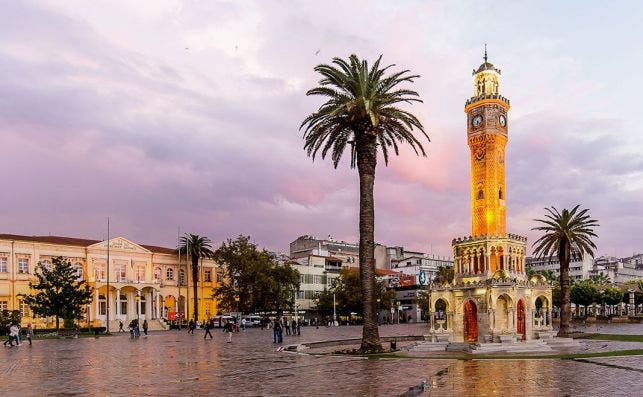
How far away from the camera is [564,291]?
198ft

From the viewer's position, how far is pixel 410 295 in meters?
144

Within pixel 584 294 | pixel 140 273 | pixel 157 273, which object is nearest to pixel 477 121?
pixel 140 273

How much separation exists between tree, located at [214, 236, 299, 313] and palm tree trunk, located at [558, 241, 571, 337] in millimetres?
46330

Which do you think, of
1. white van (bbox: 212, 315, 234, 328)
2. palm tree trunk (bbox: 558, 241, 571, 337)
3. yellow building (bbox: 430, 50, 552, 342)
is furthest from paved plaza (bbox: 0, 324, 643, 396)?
white van (bbox: 212, 315, 234, 328)

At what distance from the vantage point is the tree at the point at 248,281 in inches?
3760

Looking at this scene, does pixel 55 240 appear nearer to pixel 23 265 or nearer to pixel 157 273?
pixel 23 265

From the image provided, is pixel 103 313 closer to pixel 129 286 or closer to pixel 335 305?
pixel 129 286

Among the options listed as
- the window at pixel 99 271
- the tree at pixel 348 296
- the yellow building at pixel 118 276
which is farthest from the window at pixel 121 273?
the tree at pixel 348 296

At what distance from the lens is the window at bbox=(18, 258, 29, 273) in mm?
89750

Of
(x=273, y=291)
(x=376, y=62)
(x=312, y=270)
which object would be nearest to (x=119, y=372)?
(x=376, y=62)

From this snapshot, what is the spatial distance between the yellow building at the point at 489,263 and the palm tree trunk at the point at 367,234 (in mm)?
7930

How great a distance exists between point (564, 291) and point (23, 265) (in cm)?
7103

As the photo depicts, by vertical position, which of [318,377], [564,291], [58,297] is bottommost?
[58,297]

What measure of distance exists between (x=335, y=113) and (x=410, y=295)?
111 meters
